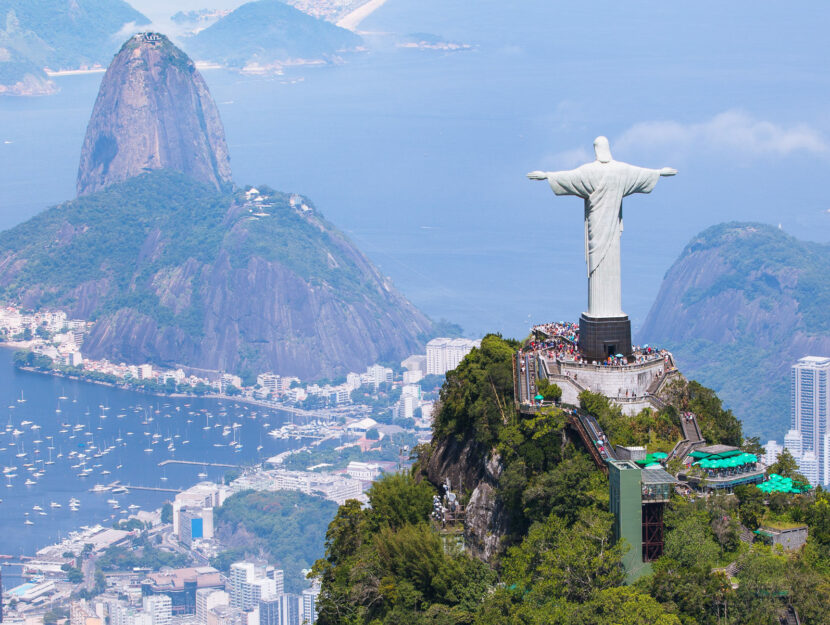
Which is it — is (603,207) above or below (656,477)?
above

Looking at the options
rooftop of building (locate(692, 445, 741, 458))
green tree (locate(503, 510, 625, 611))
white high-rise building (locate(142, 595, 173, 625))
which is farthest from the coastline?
green tree (locate(503, 510, 625, 611))

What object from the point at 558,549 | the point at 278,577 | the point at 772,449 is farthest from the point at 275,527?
the point at 558,549

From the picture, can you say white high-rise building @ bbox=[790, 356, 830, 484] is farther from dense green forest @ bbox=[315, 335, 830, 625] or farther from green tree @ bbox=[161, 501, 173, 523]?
dense green forest @ bbox=[315, 335, 830, 625]

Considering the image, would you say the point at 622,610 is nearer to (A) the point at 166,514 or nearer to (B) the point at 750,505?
(B) the point at 750,505

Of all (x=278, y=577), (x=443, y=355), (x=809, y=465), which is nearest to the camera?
(x=278, y=577)

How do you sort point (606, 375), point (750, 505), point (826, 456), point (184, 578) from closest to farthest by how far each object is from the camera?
point (750, 505) → point (606, 375) → point (184, 578) → point (826, 456)

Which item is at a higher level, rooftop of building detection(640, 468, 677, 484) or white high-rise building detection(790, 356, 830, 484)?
rooftop of building detection(640, 468, 677, 484)

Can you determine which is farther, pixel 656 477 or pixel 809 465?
pixel 809 465
